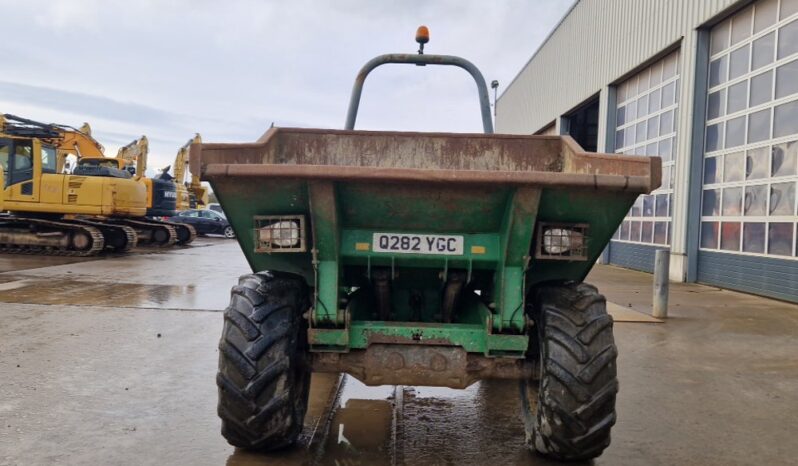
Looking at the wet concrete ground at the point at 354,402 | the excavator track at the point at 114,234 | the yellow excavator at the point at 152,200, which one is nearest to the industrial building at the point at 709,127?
the wet concrete ground at the point at 354,402

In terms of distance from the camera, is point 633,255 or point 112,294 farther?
point 633,255

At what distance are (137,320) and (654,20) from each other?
12.8 metres

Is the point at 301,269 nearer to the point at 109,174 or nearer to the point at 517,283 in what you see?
the point at 517,283

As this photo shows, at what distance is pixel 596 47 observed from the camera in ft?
58.7

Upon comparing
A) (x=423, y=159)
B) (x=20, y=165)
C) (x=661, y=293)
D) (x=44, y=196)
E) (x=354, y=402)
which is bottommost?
(x=354, y=402)

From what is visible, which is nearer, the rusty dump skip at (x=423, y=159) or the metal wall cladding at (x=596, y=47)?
the rusty dump skip at (x=423, y=159)

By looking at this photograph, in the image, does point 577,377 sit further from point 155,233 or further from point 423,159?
point 155,233

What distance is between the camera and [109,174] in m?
17.3

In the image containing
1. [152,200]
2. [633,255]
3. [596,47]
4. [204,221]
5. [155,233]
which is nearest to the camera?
[633,255]

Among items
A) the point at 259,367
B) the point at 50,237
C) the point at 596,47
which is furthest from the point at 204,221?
the point at 259,367

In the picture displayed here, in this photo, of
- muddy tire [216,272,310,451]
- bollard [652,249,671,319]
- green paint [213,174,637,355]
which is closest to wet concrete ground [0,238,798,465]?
bollard [652,249,671,319]

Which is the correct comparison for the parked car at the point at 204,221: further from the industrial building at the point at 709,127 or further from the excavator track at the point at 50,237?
the industrial building at the point at 709,127

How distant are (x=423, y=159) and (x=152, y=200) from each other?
Answer: 758 inches

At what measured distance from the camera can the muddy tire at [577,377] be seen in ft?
9.78
